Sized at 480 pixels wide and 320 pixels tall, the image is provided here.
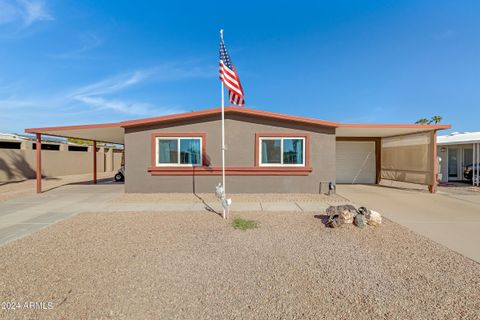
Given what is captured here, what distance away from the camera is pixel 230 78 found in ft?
21.0

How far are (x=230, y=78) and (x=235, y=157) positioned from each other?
378 centimetres

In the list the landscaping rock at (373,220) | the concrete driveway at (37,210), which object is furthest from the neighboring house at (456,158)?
the concrete driveway at (37,210)

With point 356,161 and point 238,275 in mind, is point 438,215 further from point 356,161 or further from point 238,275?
point 356,161

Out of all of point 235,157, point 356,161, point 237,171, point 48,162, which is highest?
point 235,157

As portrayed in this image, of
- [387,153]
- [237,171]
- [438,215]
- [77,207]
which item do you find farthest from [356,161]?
[77,207]

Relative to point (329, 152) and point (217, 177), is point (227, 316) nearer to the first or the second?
point (217, 177)

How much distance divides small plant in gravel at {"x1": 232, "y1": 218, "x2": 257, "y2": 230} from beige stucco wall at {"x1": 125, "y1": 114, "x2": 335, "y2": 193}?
3899 millimetres

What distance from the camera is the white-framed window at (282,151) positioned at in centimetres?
955

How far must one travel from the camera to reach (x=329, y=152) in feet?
31.3

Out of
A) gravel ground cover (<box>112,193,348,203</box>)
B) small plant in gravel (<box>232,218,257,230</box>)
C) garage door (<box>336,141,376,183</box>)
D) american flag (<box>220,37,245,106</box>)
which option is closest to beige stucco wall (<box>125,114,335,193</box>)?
gravel ground cover (<box>112,193,348,203</box>)

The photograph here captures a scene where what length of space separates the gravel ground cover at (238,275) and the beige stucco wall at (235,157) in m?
4.46

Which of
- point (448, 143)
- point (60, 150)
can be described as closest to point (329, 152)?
point (448, 143)

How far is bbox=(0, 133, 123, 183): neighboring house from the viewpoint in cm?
1532

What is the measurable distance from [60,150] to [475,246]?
2594 cm
